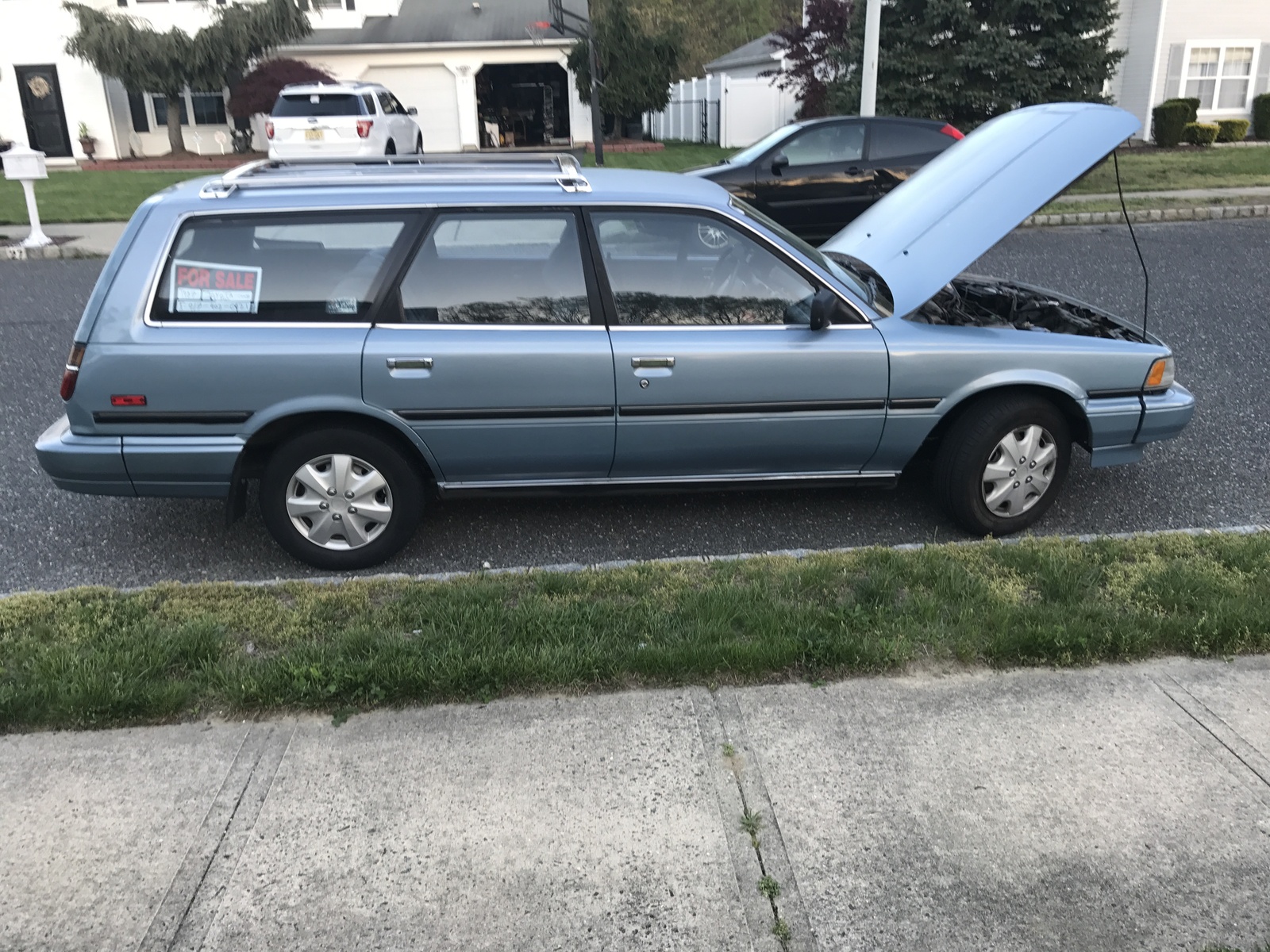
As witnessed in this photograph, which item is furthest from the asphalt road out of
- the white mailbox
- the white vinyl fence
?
the white vinyl fence

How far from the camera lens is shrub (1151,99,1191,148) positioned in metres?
23.7

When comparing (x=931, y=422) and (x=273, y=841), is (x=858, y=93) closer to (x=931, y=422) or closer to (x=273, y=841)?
(x=931, y=422)

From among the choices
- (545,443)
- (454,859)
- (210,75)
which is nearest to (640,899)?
(454,859)

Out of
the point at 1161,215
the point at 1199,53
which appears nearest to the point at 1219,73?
the point at 1199,53

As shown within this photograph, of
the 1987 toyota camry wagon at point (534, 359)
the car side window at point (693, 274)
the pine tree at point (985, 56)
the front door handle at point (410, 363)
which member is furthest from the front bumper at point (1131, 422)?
the pine tree at point (985, 56)

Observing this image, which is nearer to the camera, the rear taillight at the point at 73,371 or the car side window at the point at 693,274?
the rear taillight at the point at 73,371

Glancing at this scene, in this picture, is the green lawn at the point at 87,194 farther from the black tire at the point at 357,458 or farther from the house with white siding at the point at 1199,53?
the house with white siding at the point at 1199,53

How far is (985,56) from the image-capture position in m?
19.7

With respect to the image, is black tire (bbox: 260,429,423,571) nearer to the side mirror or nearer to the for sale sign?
the for sale sign

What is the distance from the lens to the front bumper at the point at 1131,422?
4.80m

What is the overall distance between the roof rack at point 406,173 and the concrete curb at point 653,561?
164 cm

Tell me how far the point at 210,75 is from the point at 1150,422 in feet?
88.1

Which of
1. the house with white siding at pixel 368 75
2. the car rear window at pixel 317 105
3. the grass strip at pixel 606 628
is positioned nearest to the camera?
the grass strip at pixel 606 628

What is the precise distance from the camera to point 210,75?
26250 mm
